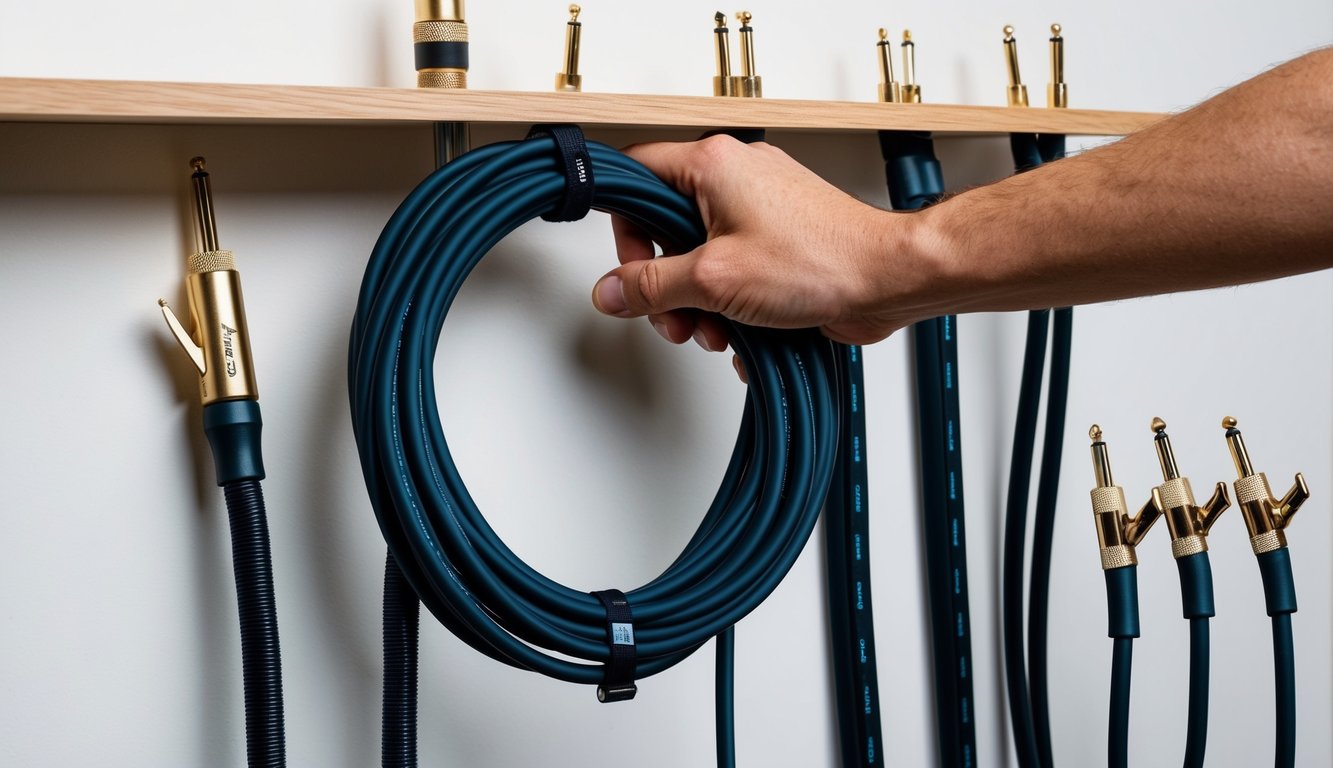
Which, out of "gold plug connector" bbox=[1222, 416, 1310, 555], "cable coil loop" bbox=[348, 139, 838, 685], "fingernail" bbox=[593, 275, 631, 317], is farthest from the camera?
"gold plug connector" bbox=[1222, 416, 1310, 555]

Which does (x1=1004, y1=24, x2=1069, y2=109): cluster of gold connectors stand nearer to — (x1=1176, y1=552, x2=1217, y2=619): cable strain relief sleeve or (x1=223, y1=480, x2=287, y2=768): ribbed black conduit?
(x1=1176, y1=552, x2=1217, y2=619): cable strain relief sleeve

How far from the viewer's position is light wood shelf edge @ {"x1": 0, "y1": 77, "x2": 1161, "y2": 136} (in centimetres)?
75

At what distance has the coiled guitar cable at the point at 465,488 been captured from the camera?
81 cm

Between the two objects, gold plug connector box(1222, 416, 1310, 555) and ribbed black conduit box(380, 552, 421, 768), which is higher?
gold plug connector box(1222, 416, 1310, 555)

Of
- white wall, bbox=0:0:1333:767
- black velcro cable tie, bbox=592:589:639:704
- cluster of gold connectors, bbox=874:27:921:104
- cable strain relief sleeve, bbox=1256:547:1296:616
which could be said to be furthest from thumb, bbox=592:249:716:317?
cable strain relief sleeve, bbox=1256:547:1296:616

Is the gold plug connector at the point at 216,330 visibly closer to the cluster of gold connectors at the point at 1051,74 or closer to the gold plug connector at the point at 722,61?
the gold plug connector at the point at 722,61

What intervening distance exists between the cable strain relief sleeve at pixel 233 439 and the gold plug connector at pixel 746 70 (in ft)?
1.65

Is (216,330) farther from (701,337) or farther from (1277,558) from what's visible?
(1277,558)

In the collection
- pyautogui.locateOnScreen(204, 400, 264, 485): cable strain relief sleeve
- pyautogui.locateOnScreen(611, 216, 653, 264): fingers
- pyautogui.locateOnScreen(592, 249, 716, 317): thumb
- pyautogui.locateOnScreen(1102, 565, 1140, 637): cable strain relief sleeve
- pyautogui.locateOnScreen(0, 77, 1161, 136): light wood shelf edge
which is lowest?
pyautogui.locateOnScreen(1102, 565, 1140, 637): cable strain relief sleeve

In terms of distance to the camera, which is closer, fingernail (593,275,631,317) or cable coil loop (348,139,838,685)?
cable coil loop (348,139,838,685)

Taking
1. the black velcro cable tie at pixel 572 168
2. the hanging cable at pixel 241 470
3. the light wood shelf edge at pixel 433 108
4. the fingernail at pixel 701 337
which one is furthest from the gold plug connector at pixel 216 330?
the fingernail at pixel 701 337

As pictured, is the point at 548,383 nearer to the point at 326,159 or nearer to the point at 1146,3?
the point at 326,159

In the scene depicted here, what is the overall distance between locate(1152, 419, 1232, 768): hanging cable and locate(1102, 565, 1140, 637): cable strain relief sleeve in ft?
0.16

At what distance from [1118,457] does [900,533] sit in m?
0.31
